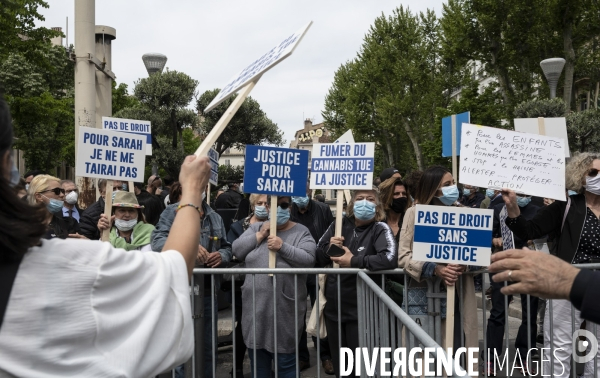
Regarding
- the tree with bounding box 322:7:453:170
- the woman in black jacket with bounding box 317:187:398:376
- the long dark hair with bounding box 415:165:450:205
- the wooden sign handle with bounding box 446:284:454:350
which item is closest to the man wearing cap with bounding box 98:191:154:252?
the woman in black jacket with bounding box 317:187:398:376

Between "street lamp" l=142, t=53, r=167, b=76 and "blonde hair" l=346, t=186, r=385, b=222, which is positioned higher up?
"street lamp" l=142, t=53, r=167, b=76

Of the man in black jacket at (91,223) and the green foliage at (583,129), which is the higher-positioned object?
the green foliage at (583,129)

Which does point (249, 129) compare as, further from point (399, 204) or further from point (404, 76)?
point (399, 204)

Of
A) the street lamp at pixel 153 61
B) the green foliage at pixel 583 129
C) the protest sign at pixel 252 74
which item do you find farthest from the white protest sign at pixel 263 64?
the green foliage at pixel 583 129

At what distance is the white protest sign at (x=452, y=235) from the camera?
456 cm

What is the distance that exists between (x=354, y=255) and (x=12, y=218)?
157 inches

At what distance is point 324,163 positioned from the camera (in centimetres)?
650

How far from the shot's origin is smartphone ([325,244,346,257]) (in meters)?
5.41

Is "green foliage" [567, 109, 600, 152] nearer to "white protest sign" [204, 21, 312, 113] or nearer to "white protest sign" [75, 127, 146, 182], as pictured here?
"white protest sign" [75, 127, 146, 182]

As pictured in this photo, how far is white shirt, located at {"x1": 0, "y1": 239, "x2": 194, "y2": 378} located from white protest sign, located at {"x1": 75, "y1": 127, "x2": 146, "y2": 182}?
439 cm

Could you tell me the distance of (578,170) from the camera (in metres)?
5.12

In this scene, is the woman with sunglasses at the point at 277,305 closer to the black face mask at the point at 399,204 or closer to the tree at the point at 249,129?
the black face mask at the point at 399,204

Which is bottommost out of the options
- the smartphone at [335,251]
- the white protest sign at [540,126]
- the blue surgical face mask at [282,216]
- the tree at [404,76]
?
the smartphone at [335,251]

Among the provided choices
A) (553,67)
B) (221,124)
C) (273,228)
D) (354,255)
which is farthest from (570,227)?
(553,67)
